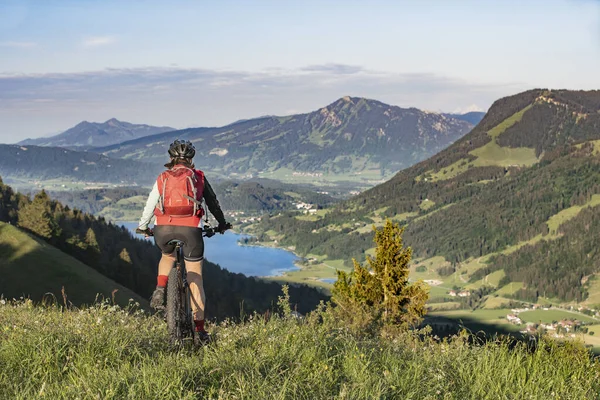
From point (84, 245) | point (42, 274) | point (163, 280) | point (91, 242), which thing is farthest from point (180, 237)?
point (91, 242)

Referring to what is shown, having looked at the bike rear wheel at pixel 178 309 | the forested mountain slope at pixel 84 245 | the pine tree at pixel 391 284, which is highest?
the bike rear wheel at pixel 178 309

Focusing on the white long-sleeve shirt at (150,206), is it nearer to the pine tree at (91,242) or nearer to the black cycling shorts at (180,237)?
the black cycling shorts at (180,237)

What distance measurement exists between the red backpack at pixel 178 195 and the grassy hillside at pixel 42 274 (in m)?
60.1

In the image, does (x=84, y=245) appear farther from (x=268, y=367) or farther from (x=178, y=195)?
(x=268, y=367)

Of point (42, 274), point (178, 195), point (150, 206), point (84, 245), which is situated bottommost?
point (84, 245)

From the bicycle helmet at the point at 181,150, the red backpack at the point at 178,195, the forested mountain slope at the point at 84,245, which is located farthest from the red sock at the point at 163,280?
the forested mountain slope at the point at 84,245

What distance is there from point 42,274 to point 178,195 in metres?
69.0

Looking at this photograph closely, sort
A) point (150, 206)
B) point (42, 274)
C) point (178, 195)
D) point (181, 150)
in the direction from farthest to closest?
point (42, 274) < point (181, 150) < point (150, 206) < point (178, 195)

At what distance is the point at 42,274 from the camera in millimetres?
70438

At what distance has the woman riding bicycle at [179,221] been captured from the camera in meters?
9.58

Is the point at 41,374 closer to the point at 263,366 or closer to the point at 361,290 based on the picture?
the point at 263,366

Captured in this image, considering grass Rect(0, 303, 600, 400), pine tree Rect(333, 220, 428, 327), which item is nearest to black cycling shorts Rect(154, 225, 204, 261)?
grass Rect(0, 303, 600, 400)

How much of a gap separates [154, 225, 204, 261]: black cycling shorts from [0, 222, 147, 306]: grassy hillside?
196ft

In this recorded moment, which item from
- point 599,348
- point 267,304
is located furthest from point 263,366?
point 599,348
